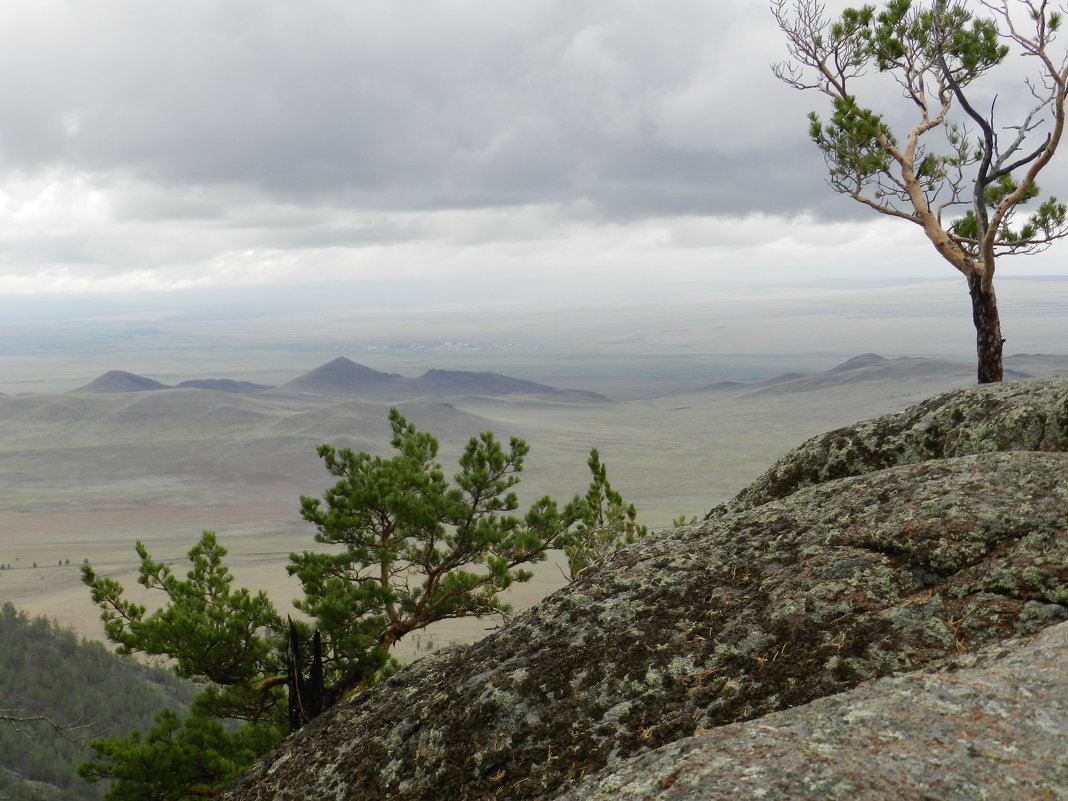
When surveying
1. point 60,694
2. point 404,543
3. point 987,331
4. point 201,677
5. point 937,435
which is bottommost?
point 60,694

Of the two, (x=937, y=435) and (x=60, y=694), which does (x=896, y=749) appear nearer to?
(x=937, y=435)

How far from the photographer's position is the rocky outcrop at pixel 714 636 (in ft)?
17.4

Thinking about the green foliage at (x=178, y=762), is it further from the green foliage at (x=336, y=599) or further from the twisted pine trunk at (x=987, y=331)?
the twisted pine trunk at (x=987, y=331)

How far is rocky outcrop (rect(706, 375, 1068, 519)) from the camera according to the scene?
8656 mm

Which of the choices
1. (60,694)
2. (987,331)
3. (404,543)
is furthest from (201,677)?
(60,694)

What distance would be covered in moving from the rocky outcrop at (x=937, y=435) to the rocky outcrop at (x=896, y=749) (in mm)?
4656

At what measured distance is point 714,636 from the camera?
5953mm

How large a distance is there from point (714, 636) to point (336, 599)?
14.0m

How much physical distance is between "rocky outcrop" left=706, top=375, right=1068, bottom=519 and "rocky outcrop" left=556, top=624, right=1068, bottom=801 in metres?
4.66

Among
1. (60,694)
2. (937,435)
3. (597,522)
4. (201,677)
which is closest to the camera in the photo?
(937,435)

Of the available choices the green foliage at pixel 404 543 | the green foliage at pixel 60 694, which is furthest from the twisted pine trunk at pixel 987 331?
the green foliage at pixel 60 694

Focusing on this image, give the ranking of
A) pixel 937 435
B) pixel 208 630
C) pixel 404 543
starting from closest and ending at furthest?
pixel 937 435
pixel 208 630
pixel 404 543

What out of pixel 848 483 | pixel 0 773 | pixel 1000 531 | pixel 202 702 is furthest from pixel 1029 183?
pixel 0 773

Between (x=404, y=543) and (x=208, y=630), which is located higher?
(x=404, y=543)
